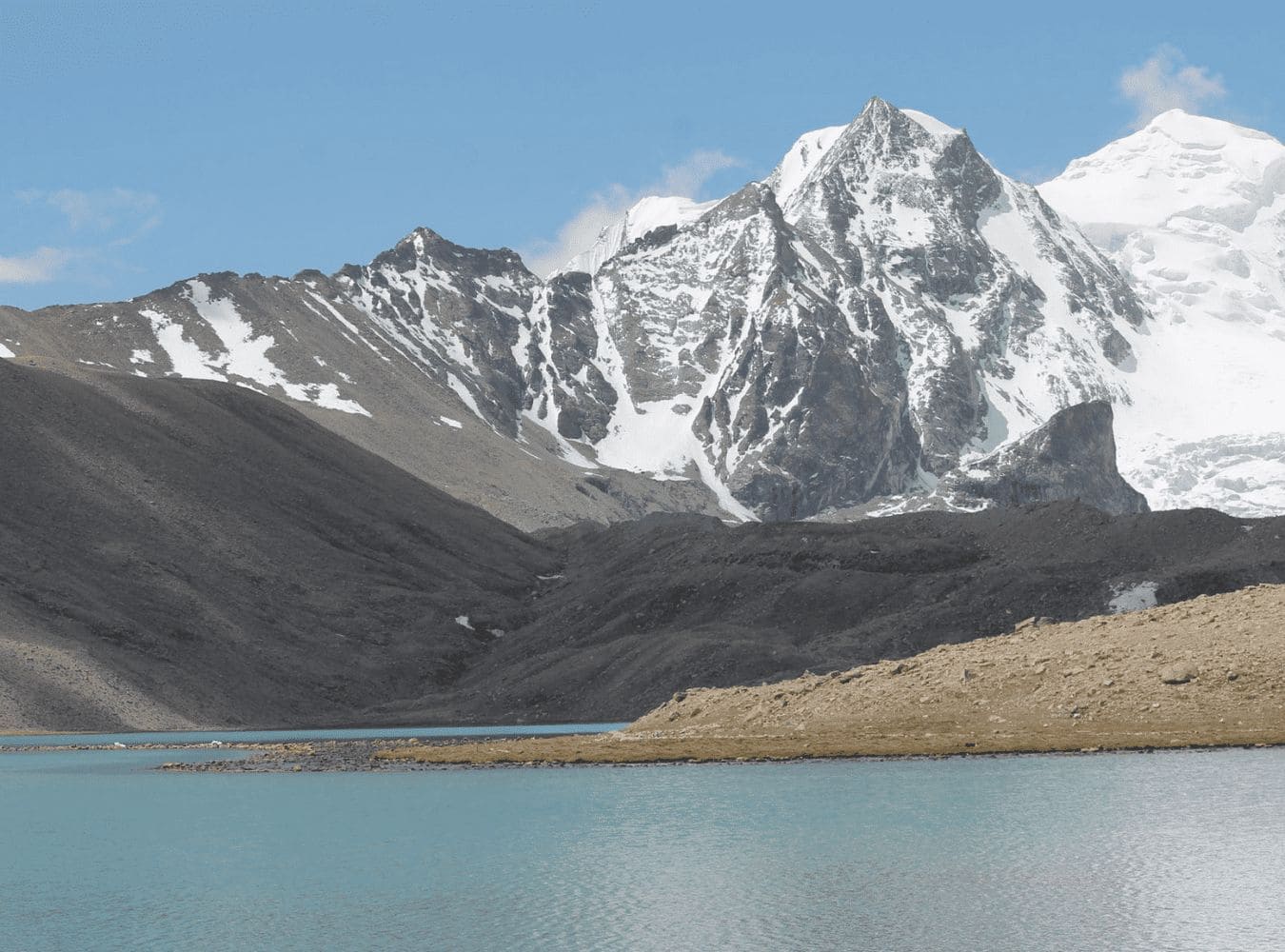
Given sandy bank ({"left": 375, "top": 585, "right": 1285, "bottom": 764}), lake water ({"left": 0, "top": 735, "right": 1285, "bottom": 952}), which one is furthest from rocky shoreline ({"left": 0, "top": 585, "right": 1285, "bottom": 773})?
lake water ({"left": 0, "top": 735, "right": 1285, "bottom": 952})

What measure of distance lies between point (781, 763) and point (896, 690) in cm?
1856

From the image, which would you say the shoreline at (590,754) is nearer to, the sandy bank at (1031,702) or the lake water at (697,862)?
the sandy bank at (1031,702)

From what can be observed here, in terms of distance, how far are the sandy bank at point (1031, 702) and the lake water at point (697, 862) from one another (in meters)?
8.17

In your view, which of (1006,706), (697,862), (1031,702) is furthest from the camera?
(1006,706)

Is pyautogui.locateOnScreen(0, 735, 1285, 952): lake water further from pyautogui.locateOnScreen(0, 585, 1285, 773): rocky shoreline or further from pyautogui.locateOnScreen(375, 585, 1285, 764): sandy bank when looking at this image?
pyautogui.locateOnScreen(375, 585, 1285, 764): sandy bank

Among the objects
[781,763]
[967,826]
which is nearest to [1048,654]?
[781,763]

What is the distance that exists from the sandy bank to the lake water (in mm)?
8172

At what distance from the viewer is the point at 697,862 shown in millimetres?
50156

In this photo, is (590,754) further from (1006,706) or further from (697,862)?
(697,862)

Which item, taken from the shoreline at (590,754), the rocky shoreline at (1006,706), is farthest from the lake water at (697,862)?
the rocky shoreline at (1006,706)

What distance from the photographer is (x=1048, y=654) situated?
95.3 meters

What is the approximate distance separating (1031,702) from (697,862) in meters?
46.3

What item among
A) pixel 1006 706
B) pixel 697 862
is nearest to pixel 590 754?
pixel 1006 706

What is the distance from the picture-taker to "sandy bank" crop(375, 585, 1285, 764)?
276ft
